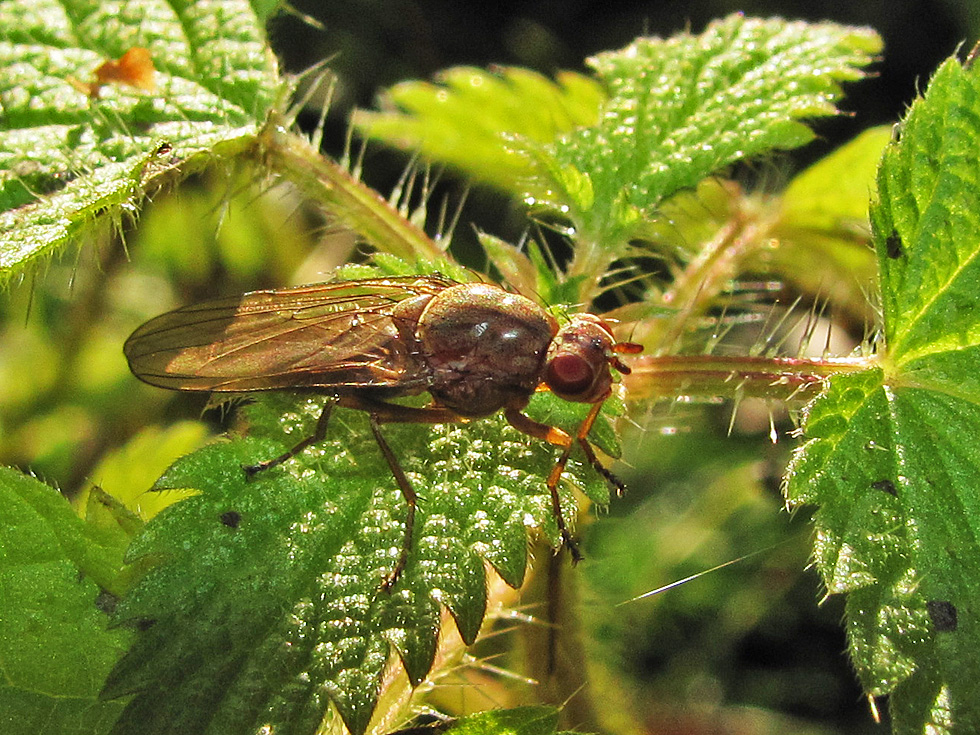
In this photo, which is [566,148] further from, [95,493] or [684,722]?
[684,722]

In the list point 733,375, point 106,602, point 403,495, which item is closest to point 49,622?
point 106,602

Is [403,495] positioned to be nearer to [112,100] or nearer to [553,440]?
[553,440]

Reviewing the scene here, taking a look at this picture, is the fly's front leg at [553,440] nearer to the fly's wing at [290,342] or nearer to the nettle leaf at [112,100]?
the fly's wing at [290,342]

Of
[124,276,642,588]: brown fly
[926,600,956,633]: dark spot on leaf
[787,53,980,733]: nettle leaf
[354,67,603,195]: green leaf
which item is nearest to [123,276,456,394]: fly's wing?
[124,276,642,588]: brown fly

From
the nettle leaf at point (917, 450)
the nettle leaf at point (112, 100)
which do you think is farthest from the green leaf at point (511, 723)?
the nettle leaf at point (112, 100)

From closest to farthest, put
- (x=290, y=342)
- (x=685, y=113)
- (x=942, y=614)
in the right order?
(x=942, y=614)
(x=290, y=342)
(x=685, y=113)

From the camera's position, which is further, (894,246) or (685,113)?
(685,113)

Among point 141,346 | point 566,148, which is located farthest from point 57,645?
point 566,148

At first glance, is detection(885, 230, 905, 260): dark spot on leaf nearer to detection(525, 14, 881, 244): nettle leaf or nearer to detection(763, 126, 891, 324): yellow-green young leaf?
detection(525, 14, 881, 244): nettle leaf
